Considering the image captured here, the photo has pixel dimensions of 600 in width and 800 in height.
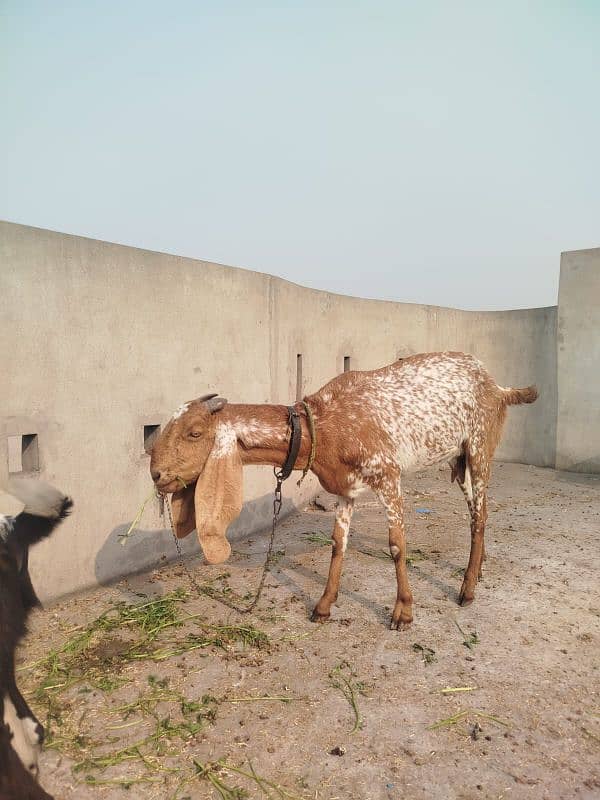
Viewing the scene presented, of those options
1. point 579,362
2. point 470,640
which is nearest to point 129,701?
point 470,640

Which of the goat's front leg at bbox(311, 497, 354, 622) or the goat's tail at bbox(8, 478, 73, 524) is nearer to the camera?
the goat's tail at bbox(8, 478, 73, 524)

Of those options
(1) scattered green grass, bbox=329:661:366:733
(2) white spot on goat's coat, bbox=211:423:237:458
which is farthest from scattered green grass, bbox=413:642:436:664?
(2) white spot on goat's coat, bbox=211:423:237:458

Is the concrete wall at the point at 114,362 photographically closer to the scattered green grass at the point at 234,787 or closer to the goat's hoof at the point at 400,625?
the scattered green grass at the point at 234,787

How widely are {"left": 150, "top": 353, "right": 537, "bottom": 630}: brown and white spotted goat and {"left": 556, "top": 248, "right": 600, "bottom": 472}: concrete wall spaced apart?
Answer: 7054 mm

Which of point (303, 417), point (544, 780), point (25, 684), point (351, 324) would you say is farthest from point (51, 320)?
point (351, 324)

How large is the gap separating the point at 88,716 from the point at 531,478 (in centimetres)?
1072

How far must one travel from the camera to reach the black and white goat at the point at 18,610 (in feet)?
7.94

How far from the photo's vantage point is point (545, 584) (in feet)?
19.9

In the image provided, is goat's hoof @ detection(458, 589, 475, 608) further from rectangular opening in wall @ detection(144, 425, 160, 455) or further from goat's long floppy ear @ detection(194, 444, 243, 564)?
rectangular opening in wall @ detection(144, 425, 160, 455)

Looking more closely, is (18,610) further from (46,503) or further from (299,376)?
(299,376)

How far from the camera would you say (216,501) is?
4.22 meters

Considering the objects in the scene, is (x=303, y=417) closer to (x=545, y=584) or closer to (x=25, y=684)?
(x=25, y=684)

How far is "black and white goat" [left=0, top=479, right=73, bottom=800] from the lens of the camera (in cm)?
242

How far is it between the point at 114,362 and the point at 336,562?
3.24m
